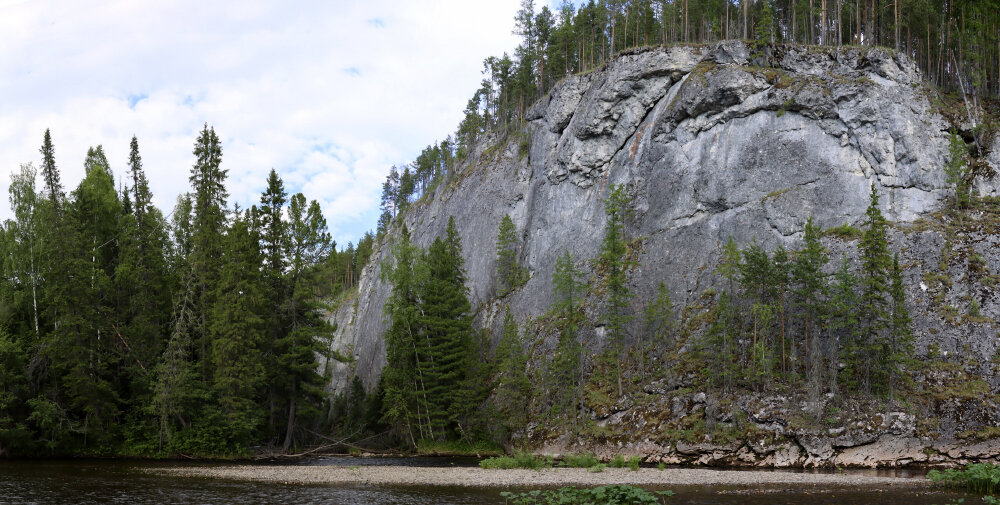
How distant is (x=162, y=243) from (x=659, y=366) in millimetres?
40184

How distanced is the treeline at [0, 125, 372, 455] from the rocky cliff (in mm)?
21213

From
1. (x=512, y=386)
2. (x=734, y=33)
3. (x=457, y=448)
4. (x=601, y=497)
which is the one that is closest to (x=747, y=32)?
(x=734, y=33)

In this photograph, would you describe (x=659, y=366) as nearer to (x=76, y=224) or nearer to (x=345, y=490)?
(x=345, y=490)

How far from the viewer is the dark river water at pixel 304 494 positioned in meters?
22.3

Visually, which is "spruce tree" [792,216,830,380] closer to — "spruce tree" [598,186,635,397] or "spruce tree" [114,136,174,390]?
"spruce tree" [598,186,635,397]

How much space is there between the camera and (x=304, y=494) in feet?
81.3

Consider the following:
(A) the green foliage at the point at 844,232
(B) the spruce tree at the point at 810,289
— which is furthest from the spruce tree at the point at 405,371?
(A) the green foliage at the point at 844,232

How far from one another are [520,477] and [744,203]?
3569cm

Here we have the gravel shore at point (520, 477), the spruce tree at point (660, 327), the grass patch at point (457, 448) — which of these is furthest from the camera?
the spruce tree at point (660, 327)

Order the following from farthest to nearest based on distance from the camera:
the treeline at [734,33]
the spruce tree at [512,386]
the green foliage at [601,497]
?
the treeline at [734,33], the spruce tree at [512,386], the green foliage at [601,497]

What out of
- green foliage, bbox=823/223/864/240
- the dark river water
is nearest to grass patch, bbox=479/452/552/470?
the dark river water

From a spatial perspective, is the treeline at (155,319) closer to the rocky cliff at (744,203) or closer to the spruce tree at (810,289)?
the rocky cliff at (744,203)

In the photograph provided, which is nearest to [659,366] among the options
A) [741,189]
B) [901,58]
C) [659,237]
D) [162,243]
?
[659,237]

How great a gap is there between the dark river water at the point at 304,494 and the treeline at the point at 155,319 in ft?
42.7
